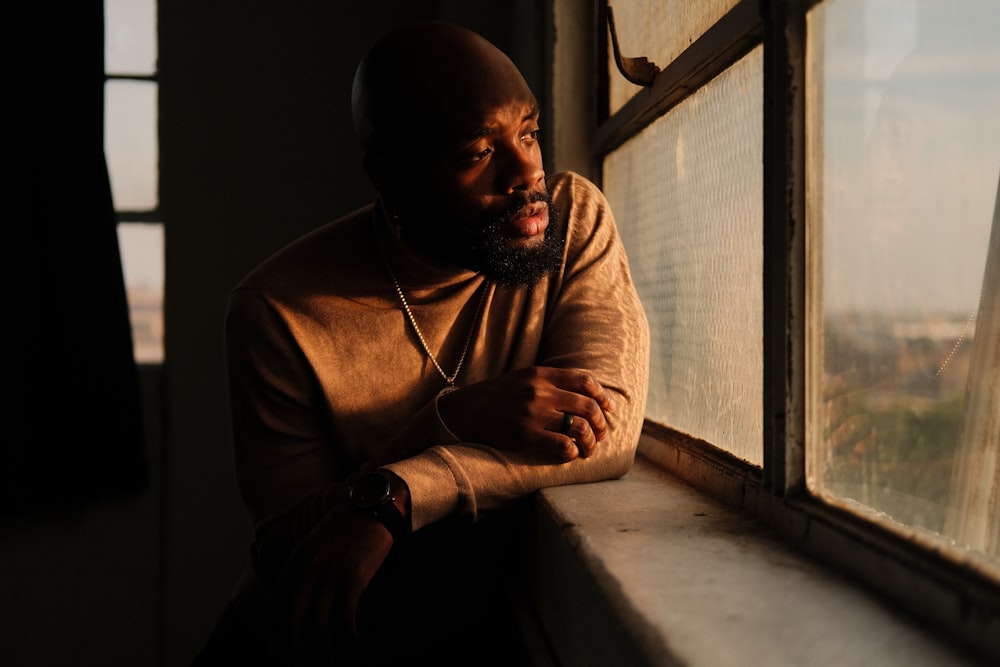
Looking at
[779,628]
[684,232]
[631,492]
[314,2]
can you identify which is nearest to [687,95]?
[684,232]

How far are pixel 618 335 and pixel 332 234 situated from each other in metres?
0.47

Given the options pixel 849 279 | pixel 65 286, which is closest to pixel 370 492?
pixel 849 279

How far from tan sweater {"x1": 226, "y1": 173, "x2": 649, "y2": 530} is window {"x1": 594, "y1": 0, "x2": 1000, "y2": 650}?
0.15 metres

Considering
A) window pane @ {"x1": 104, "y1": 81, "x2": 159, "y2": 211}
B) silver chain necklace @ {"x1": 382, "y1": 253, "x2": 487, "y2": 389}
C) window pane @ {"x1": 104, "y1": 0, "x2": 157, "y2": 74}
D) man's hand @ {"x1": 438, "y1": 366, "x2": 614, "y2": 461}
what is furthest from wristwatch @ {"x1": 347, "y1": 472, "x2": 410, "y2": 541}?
window pane @ {"x1": 104, "y1": 0, "x2": 157, "y2": 74}

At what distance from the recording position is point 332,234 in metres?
1.25

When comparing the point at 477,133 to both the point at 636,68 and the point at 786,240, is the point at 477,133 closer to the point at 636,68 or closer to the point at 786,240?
the point at 636,68

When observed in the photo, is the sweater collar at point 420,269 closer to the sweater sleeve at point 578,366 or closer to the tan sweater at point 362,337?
the tan sweater at point 362,337

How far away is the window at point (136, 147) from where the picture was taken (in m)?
2.47

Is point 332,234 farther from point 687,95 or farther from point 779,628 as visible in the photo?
point 779,628

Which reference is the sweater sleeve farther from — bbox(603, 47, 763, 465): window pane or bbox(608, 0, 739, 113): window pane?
bbox(608, 0, 739, 113): window pane

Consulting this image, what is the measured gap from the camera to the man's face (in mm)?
1075

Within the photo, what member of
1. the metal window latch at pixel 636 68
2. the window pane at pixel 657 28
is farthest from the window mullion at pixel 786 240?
the metal window latch at pixel 636 68

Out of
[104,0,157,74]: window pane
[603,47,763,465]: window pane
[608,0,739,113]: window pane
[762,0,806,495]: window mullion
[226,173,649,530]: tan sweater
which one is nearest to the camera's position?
[762,0,806,495]: window mullion

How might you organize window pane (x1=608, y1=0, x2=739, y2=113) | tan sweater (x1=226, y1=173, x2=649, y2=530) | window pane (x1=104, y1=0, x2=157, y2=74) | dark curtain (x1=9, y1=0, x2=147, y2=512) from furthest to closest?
window pane (x1=104, y1=0, x2=157, y2=74), dark curtain (x1=9, y1=0, x2=147, y2=512), tan sweater (x1=226, y1=173, x2=649, y2=530), window pane (x1=608, y1=0, x2=739, y2=113)
